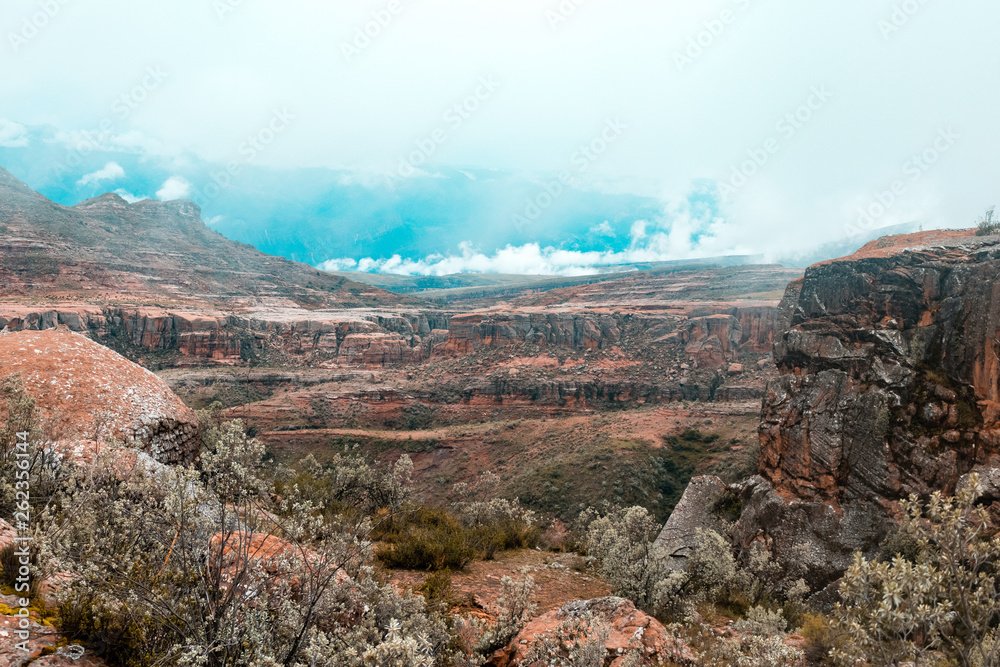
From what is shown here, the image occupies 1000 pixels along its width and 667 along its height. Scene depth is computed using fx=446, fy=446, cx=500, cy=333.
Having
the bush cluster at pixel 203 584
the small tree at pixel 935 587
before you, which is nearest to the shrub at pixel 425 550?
the bush cluster at pixel 203 584

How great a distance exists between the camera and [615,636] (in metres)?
5.74

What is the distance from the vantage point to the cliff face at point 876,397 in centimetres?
1402

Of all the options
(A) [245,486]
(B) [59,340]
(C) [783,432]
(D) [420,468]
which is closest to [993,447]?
(C) [783,432]

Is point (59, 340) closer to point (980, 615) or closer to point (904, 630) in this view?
point (904, 630)

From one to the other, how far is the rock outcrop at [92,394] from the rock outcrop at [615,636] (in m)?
6.14

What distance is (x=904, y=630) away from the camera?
3.61 m

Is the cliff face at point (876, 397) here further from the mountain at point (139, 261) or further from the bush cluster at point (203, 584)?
the mountain at point (139, 261)

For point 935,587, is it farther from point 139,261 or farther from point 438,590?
point 139,261

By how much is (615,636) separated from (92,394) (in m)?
8.76

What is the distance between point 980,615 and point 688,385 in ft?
187

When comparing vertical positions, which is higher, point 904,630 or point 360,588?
point 360,588

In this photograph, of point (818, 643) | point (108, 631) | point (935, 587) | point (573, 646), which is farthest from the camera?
point (818, 643)

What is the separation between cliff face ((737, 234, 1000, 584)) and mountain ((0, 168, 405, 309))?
93.5 meters

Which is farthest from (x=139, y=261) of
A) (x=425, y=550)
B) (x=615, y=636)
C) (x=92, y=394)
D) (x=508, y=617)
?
(x=615, y=636)
